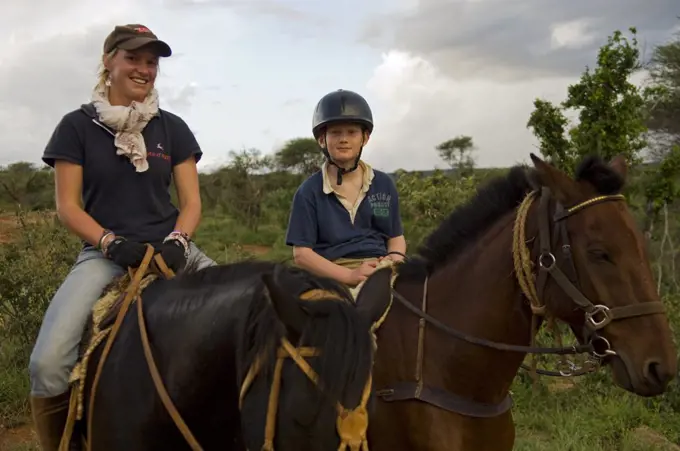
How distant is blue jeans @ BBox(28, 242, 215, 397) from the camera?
2.74 metres

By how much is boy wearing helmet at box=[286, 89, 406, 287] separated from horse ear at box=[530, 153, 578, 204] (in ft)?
3.85

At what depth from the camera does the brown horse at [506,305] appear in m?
2.74

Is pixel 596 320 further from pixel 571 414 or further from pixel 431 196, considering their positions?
pixel 431 196

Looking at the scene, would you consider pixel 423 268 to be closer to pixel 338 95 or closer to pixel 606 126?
pixel 338 95

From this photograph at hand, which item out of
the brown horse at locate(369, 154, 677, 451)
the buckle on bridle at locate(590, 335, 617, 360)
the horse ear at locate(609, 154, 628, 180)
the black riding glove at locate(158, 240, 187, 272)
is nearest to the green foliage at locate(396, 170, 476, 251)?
the brown horse at locate(369, 154, 677, 451)

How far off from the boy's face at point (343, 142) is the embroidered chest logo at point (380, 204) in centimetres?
26

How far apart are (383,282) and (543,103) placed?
653 centimetres

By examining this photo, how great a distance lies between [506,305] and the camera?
10.1 feet

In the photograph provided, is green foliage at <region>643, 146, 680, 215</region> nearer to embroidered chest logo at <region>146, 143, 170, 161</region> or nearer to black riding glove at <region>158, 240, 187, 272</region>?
embroidered chest logo at <region>146, 143, 170, 161</region>

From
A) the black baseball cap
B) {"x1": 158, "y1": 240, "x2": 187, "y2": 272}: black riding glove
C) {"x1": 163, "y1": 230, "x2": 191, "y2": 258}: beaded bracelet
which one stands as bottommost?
{"x1": 158, "y1": 240, "x2": 187, "y2": 272}: black riding glove

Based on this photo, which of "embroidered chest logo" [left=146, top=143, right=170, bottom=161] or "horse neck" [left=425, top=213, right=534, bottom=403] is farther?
"embroidered chest logo" [left=146, top=143, right=170, bottom=161]

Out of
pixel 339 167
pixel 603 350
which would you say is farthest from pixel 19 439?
pixel 603 350

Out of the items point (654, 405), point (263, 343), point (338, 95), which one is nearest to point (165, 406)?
point (263, 343)

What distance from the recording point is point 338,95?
4.10 meters
